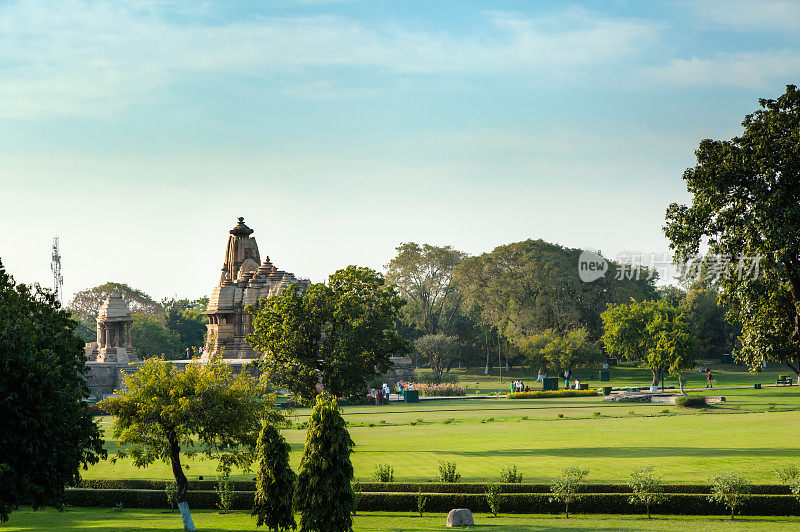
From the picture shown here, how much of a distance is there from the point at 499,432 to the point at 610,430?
18.9 ft

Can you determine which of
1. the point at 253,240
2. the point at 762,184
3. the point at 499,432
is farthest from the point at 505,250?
the point at 762,184

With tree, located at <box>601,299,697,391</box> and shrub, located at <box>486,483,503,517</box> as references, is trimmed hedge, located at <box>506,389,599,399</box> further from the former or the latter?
shrub, located at <box>486,483,503,517</box>

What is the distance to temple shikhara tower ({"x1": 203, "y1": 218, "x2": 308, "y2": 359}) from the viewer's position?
8100 cm

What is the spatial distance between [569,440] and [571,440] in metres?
0.10

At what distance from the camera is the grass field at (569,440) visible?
31203 mm

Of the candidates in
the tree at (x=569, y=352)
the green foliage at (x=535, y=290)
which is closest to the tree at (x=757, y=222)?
the tree at (x=569, y=352)

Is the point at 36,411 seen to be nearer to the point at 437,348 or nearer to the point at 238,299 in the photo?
the point at 238,299

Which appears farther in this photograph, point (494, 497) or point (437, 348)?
point (437, 348)

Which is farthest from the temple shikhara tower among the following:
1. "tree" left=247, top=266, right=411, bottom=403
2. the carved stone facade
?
"tree" left=247, top=266, right=411, bottom=403

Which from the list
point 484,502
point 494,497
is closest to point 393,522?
point 484,502

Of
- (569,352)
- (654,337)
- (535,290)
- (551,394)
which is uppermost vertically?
(535,290)

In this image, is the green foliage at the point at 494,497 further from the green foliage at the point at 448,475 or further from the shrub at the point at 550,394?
the shrub at the point at 550,394

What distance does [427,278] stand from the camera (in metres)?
106

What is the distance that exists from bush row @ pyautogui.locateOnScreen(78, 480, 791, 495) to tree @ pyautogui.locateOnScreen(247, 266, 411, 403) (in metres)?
12.8
